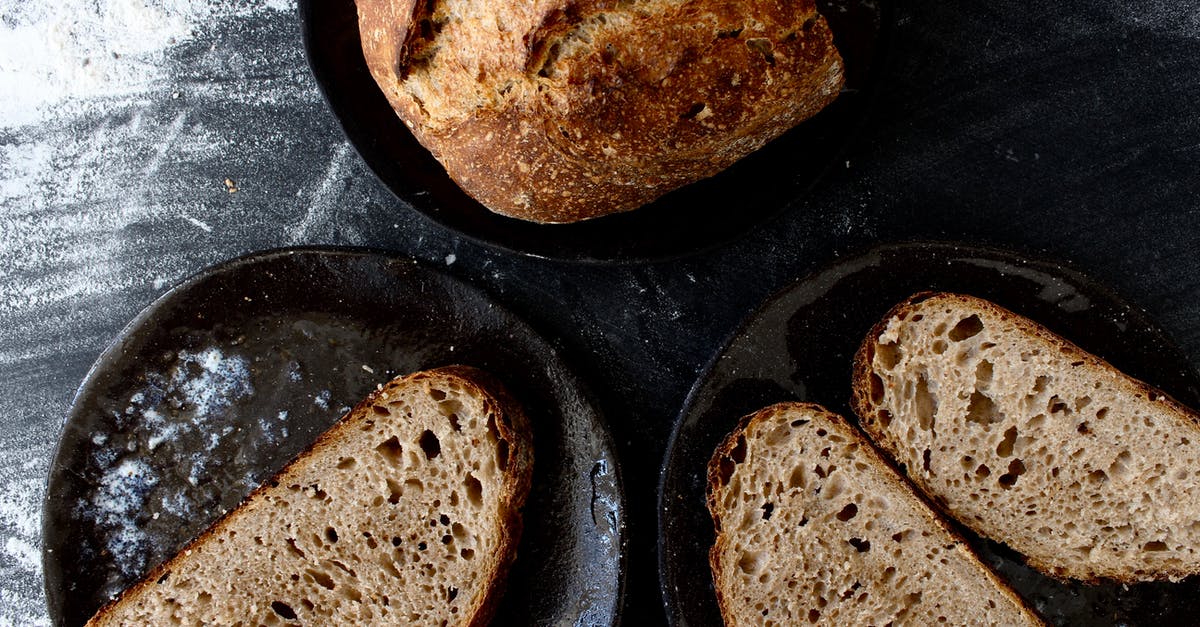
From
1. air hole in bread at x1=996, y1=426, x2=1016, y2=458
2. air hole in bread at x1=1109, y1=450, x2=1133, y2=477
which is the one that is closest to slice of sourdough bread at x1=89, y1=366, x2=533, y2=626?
air hole in bread at x1=996, y1=426, x2=1016, y2=458

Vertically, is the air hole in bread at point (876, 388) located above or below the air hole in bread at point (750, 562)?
above

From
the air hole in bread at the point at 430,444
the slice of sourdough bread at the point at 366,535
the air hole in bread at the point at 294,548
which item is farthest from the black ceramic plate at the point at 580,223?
the air hole in bread at the point at 294,548

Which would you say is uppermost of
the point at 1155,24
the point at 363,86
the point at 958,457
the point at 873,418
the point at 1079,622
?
the point at 363,86

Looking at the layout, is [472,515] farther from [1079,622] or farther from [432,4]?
[1079,622]

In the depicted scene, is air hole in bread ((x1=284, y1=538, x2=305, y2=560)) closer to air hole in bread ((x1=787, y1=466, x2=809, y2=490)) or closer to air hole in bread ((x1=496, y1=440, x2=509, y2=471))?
air hole in bread ((x1=496, y1=440, x2=509, y2=471))

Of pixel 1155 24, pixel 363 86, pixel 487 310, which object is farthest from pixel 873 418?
pixel 363 86

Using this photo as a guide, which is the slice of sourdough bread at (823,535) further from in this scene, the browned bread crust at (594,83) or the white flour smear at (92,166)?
the white flour smear at (92,166)
